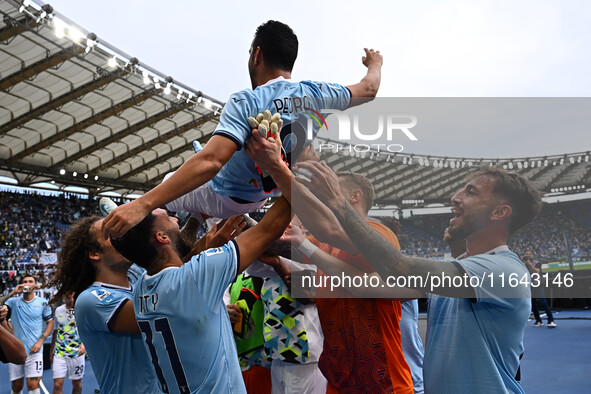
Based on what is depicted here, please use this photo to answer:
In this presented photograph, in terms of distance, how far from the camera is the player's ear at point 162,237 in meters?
2.25

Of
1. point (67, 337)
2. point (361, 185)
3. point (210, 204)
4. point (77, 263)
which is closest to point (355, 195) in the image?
point (361, 185)

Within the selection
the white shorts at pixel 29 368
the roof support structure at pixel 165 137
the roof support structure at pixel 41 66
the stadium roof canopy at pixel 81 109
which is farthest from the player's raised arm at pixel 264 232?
the roof support structure at pixel 165 137

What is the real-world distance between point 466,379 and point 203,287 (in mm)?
1192

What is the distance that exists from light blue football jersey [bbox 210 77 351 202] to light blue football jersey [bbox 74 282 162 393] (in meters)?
0.83

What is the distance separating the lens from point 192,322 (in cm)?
213

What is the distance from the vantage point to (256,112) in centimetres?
236

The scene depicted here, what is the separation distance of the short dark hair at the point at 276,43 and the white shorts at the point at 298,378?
6.66 ft

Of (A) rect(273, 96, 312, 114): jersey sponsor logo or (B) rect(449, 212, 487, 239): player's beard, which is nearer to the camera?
(B) rect(449, 212, 487, 239): player's beard

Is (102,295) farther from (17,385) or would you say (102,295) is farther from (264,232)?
(17,385)

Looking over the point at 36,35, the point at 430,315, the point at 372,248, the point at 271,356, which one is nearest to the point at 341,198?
the point at 372,248

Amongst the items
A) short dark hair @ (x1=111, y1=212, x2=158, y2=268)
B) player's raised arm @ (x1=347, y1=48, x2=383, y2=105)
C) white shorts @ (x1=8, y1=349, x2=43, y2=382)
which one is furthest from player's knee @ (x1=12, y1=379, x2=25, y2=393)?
player's raised arm @ (x1=347, y1=48, x2=383, y2=105)

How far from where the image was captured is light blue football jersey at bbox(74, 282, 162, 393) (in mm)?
2555

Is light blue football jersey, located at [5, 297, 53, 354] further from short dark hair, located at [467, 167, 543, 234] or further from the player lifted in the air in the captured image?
short dark hair, located at [467, 167, 543, 234]

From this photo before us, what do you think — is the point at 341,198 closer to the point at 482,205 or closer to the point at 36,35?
the point at 482,205
